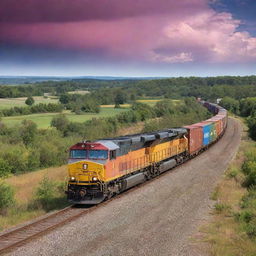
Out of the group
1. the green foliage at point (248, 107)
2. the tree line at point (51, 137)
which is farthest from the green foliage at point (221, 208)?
the green foliage at point (248, 107)

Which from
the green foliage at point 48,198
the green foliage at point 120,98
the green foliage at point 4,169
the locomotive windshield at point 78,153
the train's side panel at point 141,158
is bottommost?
the green foliage at point 4,169

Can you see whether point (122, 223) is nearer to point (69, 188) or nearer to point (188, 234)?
point (188, 234)

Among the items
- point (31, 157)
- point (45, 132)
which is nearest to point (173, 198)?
point (31, 157)

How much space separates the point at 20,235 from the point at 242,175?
18375mm

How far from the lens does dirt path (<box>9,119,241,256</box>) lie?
13.3 metres

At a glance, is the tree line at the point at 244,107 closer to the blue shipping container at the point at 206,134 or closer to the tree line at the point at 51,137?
the tree line at the point at 51,137

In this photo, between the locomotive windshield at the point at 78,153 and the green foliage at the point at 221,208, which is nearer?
the green foliage at the point at 221,208

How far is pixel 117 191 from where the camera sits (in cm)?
2138

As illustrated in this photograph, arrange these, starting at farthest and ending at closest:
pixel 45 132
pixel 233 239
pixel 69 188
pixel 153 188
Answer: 1. pixel 45 132
2. pixel 153 188
3. pixel 69 188
4. pixel 233 239

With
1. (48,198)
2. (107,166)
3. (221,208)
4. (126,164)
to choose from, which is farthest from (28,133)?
(221,208)

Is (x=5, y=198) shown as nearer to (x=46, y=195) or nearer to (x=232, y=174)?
(x=46, y=195)

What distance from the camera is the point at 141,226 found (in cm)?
1592

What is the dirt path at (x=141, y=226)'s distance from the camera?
1330cm

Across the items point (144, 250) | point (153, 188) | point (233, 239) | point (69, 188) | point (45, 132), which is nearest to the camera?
point (144, 250)
